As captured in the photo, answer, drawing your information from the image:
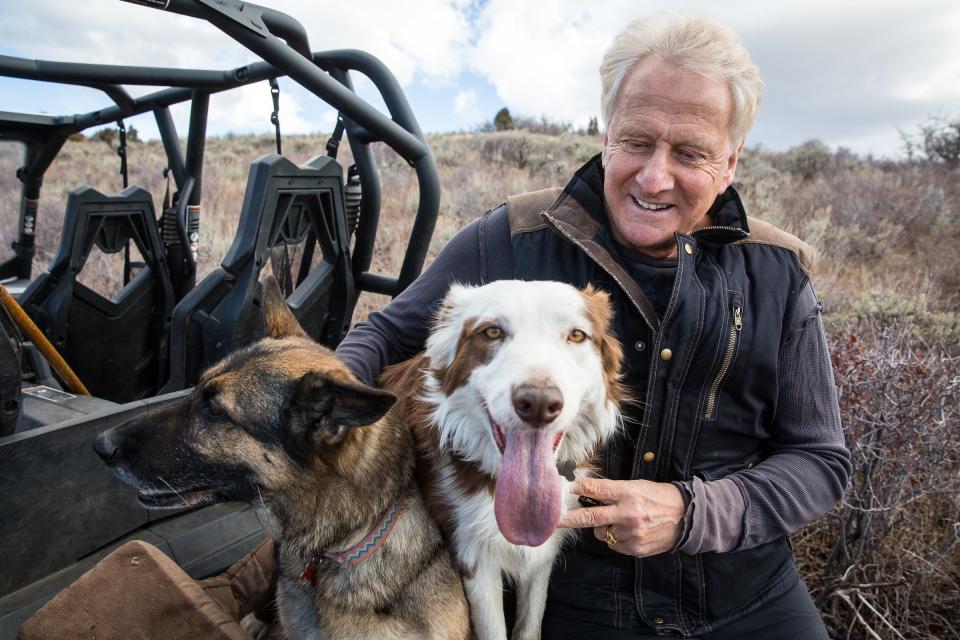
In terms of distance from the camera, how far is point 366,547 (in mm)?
2008

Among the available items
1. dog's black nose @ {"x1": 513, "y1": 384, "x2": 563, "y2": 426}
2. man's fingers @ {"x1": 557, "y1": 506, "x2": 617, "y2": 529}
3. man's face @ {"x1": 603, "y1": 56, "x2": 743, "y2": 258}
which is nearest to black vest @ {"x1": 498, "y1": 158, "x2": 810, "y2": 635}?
man's face @ {"x1": 603, "y1": 56, "x2": 743, "y2": 258}

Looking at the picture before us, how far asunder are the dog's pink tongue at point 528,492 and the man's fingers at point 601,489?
209 millimetres

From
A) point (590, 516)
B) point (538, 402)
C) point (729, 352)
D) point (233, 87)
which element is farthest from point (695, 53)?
point (233, 87)

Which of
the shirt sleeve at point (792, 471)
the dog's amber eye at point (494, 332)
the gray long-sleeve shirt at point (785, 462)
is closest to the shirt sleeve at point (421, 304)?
the gray long-sleeve shirt at point (785, 462)

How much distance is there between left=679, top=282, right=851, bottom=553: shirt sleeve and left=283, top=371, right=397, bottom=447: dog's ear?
3.57 feet

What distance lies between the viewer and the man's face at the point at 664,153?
2021 mm

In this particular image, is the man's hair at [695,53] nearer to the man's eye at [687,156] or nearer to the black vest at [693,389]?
the man's eye at [687,156]

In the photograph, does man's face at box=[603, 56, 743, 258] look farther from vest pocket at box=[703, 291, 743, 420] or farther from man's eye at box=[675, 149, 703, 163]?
vest pocket at box=[703, 291, 743, 420]

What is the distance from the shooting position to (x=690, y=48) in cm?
197

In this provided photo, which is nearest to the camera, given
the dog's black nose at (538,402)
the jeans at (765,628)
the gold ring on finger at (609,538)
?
the dog's black nose at (538,402)

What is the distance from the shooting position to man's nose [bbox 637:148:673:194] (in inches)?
81.7

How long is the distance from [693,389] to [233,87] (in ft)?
11.9

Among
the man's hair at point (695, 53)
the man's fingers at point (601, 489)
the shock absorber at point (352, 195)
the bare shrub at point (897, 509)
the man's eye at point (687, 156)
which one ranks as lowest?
the bare shrub at point (897, 509)

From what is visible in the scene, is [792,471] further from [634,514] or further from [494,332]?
[494,332]
